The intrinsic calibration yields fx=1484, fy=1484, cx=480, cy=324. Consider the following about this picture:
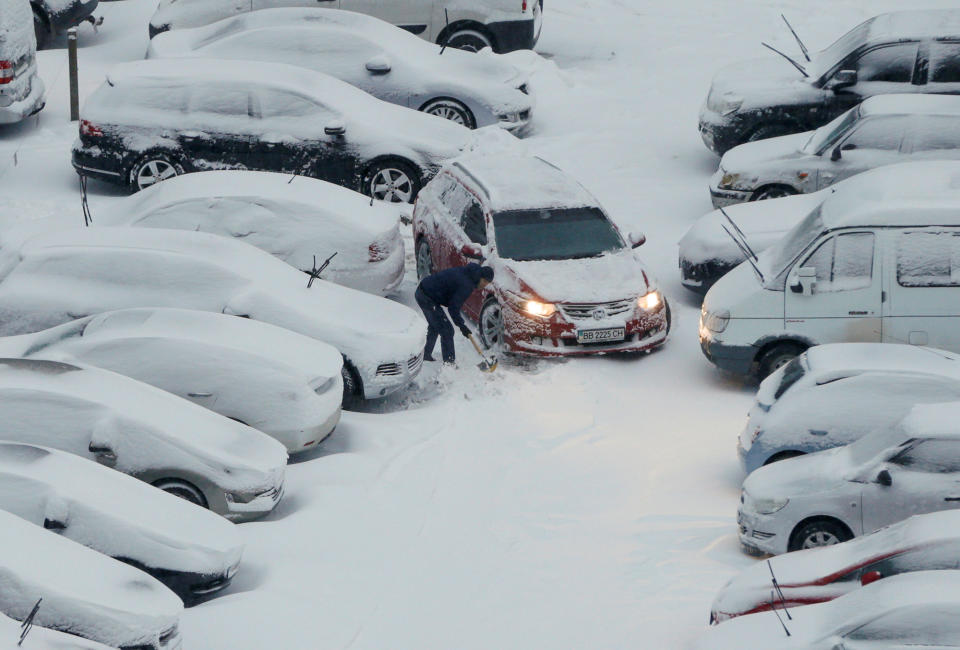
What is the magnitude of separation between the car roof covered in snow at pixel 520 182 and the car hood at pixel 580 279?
32.4 inches

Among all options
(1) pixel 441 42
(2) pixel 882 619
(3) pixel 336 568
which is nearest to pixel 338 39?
(1) pixel 441 42

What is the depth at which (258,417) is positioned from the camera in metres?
11.3

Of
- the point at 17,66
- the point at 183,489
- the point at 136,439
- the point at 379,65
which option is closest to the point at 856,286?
the point at 183,489

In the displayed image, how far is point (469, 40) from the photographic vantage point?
2106cm

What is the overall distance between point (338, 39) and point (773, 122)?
561cm

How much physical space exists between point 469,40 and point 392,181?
4723 mm

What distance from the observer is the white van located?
41.5ft

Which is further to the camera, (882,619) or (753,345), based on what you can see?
(753,345)

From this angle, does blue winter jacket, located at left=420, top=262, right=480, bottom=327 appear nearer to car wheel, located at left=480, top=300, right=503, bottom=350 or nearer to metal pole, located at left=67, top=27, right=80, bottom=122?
car wheel, located at left=480, top=300, right=503, bottom=350

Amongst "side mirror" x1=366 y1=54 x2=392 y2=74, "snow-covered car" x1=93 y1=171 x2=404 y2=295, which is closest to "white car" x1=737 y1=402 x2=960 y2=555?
"snow-covered car" x1=93 y1=171 x2=404 y2=295

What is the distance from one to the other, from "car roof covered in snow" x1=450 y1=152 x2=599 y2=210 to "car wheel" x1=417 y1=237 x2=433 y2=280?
0.85m

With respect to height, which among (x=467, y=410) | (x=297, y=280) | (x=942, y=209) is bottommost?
(x=467, y=410)

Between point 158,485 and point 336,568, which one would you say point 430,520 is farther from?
point 158,485

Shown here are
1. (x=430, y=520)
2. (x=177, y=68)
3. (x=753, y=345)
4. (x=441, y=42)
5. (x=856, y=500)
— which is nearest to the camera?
(x=856, y=500)
